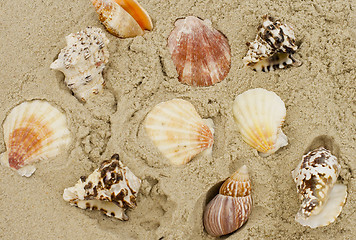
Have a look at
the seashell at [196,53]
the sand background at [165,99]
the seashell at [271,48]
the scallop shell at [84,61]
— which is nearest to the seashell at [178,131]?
the sand background at [165,99]

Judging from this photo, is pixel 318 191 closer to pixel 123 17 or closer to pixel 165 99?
pixel 165 99

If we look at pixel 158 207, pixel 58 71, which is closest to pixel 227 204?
pixel 158 207

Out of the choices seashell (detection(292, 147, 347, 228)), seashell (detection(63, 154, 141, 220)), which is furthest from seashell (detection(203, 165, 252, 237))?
seashell (detection(63, 154, 141, 220))

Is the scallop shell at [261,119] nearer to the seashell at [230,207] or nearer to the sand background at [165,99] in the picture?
the sand background at [165,99]

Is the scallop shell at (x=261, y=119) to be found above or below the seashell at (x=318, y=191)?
above

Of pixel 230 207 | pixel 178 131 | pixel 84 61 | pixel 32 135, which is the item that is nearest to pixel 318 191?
pixel 230 207
